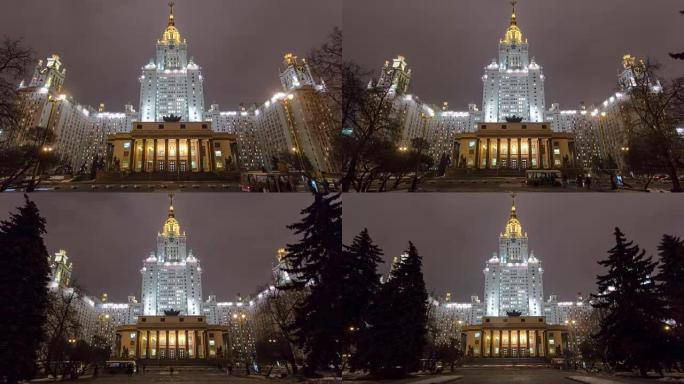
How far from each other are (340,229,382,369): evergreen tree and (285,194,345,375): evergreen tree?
16cm

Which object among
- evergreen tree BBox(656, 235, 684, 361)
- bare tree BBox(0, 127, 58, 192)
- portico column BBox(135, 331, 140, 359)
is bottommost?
portico column BBox(135, 331, 140, 359)

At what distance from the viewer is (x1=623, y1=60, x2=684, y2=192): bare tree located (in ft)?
49.0

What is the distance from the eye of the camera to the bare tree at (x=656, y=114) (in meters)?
14.9

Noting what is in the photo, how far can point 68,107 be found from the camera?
14539mm

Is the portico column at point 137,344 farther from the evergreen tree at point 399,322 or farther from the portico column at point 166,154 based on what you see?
the evergreen tree at point 399,322

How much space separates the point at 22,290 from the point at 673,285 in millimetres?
13082

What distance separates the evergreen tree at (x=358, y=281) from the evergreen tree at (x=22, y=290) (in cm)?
585

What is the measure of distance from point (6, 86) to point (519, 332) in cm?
1128

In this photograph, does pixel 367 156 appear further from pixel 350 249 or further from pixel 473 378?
pixel 473 378

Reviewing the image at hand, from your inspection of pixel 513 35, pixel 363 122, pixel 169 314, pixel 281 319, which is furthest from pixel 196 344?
pixel 513 35

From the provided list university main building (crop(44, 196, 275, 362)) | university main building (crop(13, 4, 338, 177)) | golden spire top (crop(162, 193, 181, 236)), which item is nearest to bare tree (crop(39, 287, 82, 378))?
university main building (crop(44, 196, 275, 362))

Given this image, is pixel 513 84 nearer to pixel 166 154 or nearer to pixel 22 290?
pixel 166 154

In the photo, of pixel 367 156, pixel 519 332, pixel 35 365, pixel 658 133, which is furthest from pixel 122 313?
pixel 658 133

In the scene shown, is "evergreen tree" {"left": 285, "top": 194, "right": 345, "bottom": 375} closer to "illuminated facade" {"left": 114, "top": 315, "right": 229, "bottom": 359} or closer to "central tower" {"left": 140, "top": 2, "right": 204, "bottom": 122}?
"illuminated facade" {"left": 114, "top": 315, "right": 229, "bottom": 359}
